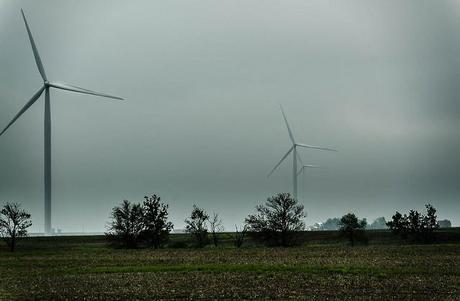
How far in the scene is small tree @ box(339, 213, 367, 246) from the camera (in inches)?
4466

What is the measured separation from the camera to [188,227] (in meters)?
112

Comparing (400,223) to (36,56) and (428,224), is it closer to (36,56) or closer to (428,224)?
(428,224)

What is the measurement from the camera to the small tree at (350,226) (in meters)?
113

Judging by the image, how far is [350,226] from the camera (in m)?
115

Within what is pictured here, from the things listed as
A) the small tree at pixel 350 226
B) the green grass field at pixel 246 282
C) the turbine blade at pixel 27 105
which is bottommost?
the green grass field at pixel 246 282

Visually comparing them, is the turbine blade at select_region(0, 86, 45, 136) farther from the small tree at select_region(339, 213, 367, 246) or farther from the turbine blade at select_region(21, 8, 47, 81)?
the small tree at select_region(339, 213, 367, 246)

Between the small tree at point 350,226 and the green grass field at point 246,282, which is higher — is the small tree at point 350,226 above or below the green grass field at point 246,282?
above

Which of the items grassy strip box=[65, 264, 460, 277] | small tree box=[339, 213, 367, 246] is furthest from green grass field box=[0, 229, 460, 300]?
small tree box=[339, 213, 367, 246]

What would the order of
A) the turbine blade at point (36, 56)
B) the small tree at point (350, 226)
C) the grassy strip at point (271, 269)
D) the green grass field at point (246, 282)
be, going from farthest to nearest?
the small tree at point (350, 226) → the turbine blade at point (36, 56) → the grassy strip at point (271, 269) → the green grass field at point (246, 282)

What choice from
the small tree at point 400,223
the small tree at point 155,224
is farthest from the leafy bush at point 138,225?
the small tree at point 400,223

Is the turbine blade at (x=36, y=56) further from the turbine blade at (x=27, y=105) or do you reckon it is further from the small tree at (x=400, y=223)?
the small tree at (x=400, y=223)

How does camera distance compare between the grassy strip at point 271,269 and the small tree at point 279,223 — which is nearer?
the grassy strip at point 271,269

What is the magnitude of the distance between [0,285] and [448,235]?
400 feet

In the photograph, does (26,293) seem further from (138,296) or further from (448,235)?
(448,235)
